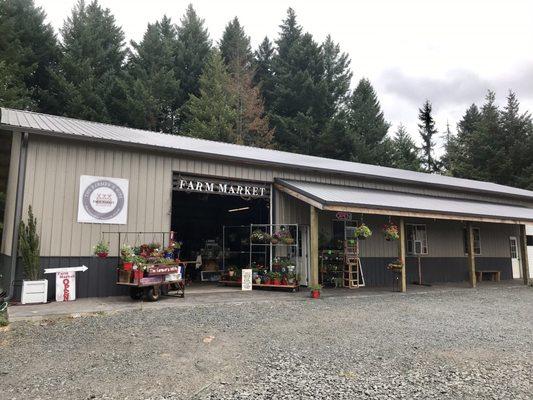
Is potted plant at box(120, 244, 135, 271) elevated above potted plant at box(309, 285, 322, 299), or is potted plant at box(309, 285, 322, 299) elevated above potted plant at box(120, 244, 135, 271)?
potted plant at box(120, 244, 135, 271)

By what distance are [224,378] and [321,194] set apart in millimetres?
7175

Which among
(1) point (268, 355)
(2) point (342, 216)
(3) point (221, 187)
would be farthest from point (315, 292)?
(1) point (268, 355)

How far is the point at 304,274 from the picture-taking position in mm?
11891

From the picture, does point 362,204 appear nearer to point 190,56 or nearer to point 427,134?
point 190,56

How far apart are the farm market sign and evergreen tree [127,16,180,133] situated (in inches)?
576

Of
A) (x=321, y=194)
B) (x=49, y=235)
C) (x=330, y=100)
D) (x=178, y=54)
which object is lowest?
(x=49, y=235)

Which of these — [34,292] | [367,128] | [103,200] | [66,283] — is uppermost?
[367,128]

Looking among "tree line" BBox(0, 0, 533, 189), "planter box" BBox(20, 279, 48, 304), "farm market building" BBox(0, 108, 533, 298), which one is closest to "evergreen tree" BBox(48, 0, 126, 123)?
"tree line" BBox(0, 0, 533, 189)

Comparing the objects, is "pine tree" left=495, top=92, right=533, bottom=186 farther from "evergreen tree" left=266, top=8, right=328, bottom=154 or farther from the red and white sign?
the red and white sign

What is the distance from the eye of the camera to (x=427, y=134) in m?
50.2

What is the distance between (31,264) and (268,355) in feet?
19.1

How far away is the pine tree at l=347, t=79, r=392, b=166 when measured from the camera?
28734 mm

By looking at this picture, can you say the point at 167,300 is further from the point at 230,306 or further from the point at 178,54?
the point at 178,54

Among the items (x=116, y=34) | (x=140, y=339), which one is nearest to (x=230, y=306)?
(x=140, y=339)
